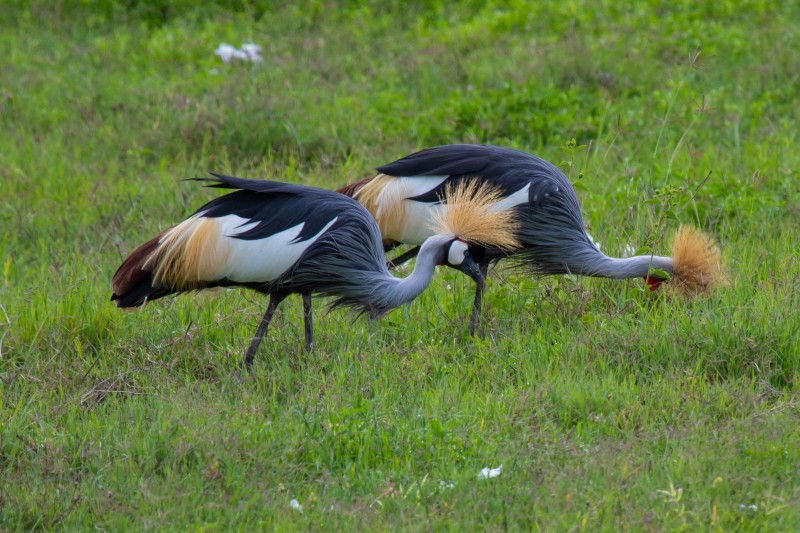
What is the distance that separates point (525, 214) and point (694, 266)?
0.74 meters

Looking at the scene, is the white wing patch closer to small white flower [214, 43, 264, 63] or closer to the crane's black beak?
the crane's black beak

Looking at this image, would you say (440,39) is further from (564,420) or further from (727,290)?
(564,420)

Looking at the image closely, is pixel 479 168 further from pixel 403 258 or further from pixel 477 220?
pixel 403 258

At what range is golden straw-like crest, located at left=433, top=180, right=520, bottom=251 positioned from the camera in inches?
169

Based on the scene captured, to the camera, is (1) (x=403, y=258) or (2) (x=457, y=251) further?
(1) (x=403, y=258)

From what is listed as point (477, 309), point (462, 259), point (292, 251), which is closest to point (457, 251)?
point (462, 259)

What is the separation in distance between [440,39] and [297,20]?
54.3 inches

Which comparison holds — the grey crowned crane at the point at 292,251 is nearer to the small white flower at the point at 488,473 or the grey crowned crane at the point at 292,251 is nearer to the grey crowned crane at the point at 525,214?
the grey crowned crane at the point at 525,214

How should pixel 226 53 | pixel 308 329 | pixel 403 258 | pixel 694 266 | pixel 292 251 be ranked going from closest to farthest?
pixel 292 251, pixel 308 329, pixel 694 266, pixel 403 258, pixel 226 53

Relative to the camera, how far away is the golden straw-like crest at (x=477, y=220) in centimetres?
429

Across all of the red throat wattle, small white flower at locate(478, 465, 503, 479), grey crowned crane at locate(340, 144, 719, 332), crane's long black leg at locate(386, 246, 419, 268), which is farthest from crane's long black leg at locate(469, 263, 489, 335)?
small white flower at locate(478, 465, 503, 479)

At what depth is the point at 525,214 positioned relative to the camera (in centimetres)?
462

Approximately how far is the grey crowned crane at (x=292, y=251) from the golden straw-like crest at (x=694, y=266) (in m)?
0.75

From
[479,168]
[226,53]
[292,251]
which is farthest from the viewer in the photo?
[226,53]
